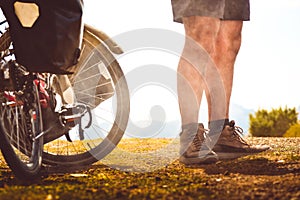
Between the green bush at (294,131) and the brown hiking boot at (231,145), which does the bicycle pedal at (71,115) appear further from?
the green bush at (294,131)

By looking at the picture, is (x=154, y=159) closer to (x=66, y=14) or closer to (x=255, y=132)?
(x=66, y=14)

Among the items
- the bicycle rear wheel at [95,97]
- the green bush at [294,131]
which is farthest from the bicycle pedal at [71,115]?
the green bush at [294,131]

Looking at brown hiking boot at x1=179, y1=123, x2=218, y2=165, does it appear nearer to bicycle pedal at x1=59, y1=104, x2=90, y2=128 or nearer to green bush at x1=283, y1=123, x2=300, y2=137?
bicycle pedal at x1=59, y1=104, x2=90, y2=128

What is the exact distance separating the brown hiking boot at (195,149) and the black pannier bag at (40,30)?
127 cm

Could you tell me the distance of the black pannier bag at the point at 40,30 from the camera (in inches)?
106

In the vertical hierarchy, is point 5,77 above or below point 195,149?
above

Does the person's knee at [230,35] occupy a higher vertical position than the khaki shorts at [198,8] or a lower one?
lower

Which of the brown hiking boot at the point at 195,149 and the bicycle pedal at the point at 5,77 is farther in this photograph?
the brown hiking boot at the point at 195,149

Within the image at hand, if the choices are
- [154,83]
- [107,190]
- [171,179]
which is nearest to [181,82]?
[154,83]

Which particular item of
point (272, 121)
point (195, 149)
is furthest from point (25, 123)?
point (272, 121)

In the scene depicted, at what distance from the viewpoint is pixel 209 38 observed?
3.85 metres

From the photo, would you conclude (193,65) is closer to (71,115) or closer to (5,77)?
(71,115)

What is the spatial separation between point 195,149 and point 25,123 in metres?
1.17

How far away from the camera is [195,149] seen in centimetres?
369
